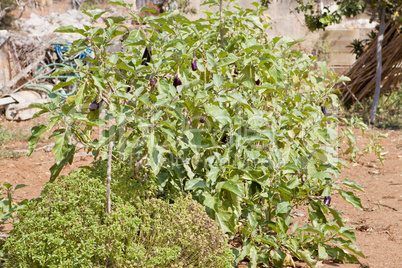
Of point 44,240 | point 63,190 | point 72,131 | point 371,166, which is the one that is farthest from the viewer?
point 371,166

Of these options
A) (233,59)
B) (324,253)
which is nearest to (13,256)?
(233,59)

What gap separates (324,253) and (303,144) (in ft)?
2.40

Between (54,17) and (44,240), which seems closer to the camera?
(44,240)

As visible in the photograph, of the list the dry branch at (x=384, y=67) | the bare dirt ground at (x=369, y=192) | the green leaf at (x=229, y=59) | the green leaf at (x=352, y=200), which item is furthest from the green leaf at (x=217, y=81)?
the dry branch at (x=384, y=67)

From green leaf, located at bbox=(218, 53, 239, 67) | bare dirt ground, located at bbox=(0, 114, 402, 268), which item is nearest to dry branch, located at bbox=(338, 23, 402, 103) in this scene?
bare dirt ground, located at bbox=(0, 114, 402, 268)

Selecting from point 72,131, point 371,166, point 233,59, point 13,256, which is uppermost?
point 233,59

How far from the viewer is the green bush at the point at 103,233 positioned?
61.9 inches

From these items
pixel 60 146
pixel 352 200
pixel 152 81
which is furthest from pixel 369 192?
pixel 60 146

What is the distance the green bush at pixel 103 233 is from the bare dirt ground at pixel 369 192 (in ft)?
2.89

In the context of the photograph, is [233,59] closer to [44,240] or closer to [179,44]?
[179,44]

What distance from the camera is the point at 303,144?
259cm

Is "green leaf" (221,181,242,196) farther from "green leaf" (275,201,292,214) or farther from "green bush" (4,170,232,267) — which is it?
"green leaf" (275,201,292,214)

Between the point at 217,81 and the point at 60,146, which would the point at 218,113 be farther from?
the point at 60,146

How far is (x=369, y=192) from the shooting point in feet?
11.6
